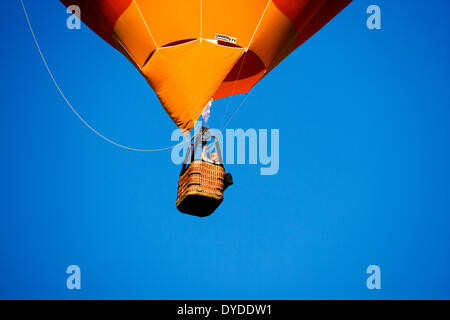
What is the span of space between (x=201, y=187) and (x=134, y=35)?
78.0 inches

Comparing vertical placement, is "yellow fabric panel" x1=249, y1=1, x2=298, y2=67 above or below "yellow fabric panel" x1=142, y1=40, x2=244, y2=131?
above

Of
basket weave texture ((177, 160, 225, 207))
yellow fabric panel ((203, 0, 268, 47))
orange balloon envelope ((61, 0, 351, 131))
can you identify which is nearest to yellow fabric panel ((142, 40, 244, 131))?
orange balloon envelope ((61, 0, 351, 131))

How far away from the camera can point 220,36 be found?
669 cm

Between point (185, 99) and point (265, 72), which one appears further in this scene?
point (265, 72)

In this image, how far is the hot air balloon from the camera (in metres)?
6.66

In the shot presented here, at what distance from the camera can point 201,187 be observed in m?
5.99

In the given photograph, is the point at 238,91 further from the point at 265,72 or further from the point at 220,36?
the point at 220,36

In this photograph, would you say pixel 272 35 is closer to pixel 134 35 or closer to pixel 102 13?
pixel 134 35

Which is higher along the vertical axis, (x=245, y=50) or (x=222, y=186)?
(x=245, y=50)

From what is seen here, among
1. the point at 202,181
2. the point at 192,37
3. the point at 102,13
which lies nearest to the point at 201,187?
the point at 202,181

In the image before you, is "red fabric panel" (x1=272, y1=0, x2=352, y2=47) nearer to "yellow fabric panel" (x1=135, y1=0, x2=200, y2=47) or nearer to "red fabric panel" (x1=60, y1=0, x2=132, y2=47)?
"yellow fabric panel" (x1=135, y1=0, x2=200, y2=47)

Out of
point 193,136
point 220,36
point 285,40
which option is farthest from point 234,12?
point 193,136

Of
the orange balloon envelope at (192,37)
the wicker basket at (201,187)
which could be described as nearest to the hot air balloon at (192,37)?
the orange balloon envelope at (192,37)

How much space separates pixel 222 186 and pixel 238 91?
2543 mm
